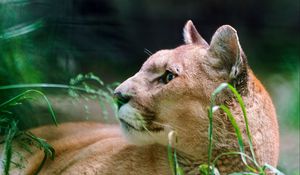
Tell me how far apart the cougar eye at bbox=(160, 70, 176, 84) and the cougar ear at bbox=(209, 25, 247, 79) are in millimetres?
236

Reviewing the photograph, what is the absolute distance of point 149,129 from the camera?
3.11m

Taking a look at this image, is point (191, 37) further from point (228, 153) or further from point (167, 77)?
point (228, 153)

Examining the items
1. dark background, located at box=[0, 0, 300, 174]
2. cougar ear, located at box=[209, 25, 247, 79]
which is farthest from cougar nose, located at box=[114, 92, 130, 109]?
dark background, located at box=[0, 0, 300, 174]

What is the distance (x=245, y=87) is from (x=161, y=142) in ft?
1.77

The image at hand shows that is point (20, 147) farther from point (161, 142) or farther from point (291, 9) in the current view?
point (291, 9)

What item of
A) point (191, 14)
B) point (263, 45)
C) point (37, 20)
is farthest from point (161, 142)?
point (263, 45)

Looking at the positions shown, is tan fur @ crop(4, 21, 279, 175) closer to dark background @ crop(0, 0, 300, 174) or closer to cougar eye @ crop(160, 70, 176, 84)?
cougar eye @ crop(160, 70, 176, 84)

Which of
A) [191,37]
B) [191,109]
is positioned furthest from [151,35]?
[191,109]

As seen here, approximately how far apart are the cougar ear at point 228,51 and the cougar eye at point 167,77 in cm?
24

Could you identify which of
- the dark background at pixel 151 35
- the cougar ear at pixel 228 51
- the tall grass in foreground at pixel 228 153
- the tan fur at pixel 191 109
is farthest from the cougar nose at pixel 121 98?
the dark background at pixel 151 35

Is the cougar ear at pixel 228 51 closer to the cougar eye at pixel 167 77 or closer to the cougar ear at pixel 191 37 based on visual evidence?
the cougar eye at pixel 167 77

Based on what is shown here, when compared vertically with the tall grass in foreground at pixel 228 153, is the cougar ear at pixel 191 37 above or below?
above

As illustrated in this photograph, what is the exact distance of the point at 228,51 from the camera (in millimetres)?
3061

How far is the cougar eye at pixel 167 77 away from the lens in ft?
10.3
